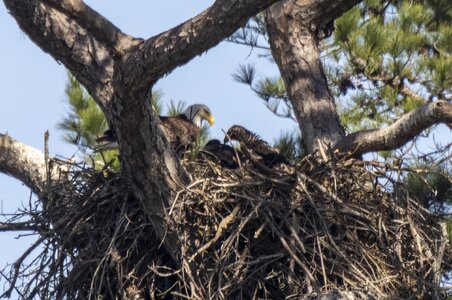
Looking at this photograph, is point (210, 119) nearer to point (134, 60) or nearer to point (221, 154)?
point (221, 154)

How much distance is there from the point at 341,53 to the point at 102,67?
2727 mm

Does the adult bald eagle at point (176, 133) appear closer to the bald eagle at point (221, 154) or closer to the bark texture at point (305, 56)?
the bald eagle at point (221, 154)

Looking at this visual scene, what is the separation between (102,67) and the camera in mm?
5680

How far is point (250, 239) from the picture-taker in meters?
6.14

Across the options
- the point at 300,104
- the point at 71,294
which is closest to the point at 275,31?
the point at 300,104

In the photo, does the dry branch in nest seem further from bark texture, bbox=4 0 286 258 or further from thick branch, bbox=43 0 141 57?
thick branch, bbox=43 0 141 57

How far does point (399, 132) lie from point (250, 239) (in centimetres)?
96

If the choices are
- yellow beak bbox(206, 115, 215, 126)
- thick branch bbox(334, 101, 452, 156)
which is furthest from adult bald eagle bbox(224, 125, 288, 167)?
yellow beak bbox(206, 115, 215, 126)

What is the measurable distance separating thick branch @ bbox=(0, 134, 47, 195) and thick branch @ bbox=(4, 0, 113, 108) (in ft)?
4.00

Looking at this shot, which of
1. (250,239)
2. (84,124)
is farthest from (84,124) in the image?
(250,239)

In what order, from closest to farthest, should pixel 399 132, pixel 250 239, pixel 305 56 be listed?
pixel 250 239
pixel 399 132
pixel 305 56

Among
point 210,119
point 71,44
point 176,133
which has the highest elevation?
point 210,119

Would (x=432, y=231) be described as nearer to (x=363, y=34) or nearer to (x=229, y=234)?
(x=229, y=234)

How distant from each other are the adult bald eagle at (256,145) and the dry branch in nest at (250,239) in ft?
1.70
